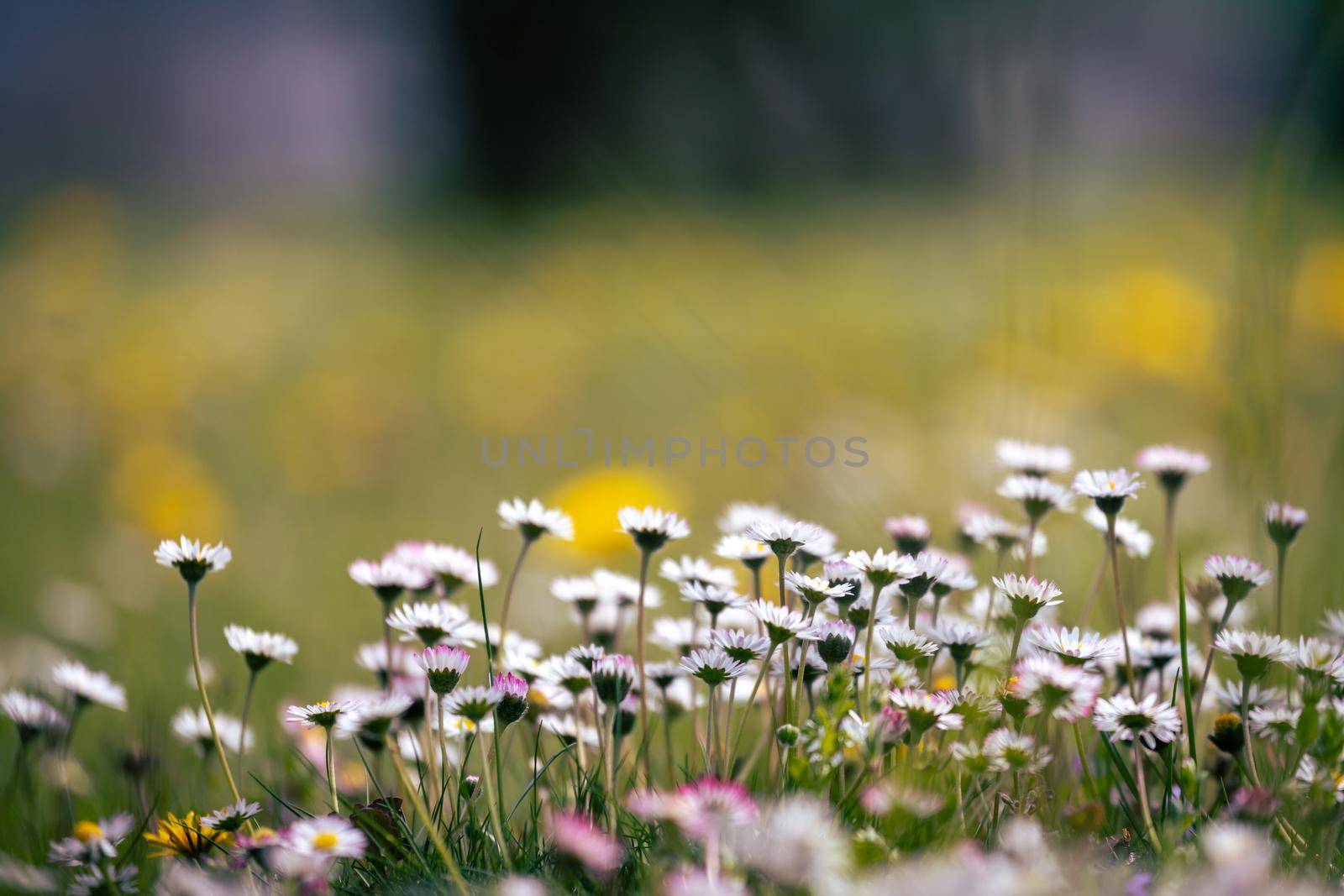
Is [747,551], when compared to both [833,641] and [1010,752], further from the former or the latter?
[1010,752]

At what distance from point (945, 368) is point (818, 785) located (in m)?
2.78

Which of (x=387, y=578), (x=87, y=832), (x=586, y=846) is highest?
(x=387, y=578)

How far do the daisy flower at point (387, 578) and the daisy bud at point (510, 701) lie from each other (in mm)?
171

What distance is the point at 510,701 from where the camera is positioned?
2.66 feet

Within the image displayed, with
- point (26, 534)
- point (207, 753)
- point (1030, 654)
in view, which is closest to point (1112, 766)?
point (1030, 654)

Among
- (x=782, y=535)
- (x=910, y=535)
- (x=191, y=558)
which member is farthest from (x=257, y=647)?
(x=910, y=535)

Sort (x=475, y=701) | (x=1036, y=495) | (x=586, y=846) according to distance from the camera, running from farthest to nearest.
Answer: (x=1036, y=495) → (x=475, y=701) → (x=586, y=846)

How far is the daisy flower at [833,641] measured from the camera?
0.82 metres

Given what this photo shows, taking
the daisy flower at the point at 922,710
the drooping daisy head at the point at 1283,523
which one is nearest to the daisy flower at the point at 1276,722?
the drooping daisy head at the point at 1283,523

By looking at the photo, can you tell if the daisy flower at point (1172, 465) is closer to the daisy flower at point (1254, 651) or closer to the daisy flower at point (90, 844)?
the daisy flower at point (1254, 651)

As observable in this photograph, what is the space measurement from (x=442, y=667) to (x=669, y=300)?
343cm

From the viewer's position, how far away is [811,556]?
101cm

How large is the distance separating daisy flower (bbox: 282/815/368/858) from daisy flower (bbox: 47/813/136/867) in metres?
0.21

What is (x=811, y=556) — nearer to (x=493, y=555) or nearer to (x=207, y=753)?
(x=207, y=753)
